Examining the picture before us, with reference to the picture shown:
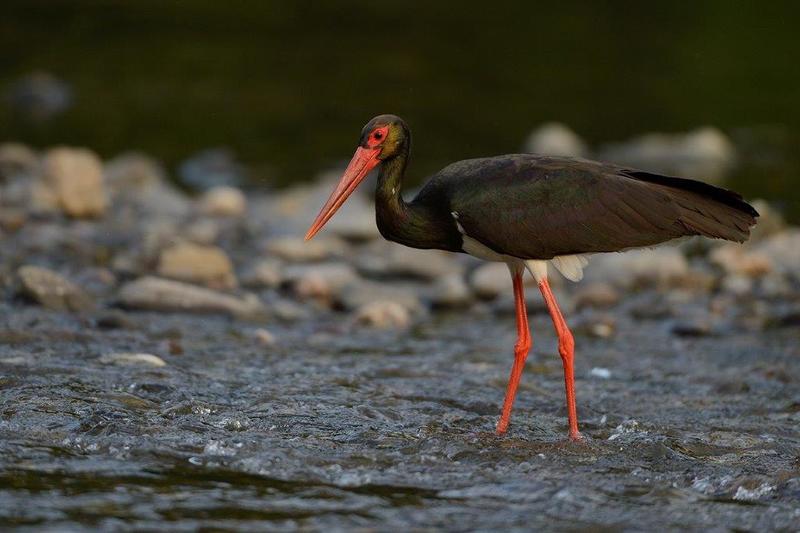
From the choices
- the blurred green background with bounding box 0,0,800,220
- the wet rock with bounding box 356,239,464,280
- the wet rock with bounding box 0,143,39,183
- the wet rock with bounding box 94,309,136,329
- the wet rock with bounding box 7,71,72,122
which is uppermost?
the blurred green background with bounding box 0,0,800,220

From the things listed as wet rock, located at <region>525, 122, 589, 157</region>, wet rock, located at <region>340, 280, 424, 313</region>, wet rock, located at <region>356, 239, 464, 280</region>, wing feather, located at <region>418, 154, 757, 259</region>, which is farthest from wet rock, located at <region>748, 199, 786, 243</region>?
wing feather, located at <region>418, 154, 757, 259</region>

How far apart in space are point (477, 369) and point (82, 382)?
2704mm

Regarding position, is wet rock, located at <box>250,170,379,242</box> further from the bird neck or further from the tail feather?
the tail feather

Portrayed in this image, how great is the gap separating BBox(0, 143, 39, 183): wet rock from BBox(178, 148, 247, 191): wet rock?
1.69m

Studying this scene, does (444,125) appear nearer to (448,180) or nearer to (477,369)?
(477,369)

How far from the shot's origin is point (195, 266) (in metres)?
11.1

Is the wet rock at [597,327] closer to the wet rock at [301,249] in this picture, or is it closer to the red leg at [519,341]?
the red leg at [519,341]

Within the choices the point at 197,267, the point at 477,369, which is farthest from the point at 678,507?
the point at 197,267

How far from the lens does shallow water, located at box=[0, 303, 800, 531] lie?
19.2 ft

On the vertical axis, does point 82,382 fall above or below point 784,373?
below

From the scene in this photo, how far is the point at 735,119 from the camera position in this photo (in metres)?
18.0

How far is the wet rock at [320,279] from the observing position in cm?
1102

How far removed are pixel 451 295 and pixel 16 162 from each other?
5907mm

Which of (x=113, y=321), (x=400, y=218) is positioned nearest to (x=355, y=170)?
(x=400, y=218)
